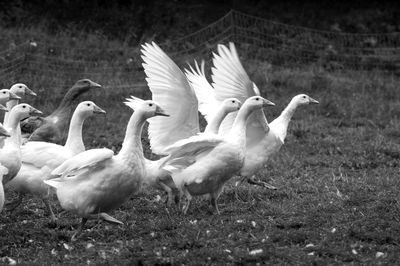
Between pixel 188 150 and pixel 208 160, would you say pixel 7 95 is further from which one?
pixel 208 160

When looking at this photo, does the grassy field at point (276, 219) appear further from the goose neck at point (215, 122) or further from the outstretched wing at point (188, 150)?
the goose neck at point (215, 122)

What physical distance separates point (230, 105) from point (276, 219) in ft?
5.44

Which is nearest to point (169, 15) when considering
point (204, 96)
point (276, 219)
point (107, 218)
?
point (204, 96)

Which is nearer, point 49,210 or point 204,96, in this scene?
point 49,210

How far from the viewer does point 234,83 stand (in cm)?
961

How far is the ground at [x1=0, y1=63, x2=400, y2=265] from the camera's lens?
6672mm

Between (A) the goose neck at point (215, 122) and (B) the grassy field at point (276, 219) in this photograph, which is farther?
(A) the goose neck at point (215, 122)

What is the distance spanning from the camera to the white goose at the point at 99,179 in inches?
292

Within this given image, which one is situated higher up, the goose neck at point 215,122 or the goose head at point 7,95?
the goose head at point 7,95

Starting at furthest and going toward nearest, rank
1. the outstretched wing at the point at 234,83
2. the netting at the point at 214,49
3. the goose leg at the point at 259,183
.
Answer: the netting at the point at 214,49, the goose leg at the point at 259,183, the outstretched wing at the point at 234,83

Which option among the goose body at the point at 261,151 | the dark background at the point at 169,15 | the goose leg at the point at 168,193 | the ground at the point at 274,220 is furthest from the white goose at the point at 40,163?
the dark background at the point at 169,15

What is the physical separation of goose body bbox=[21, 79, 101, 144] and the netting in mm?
3113

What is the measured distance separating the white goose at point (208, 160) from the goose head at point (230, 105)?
15.7 inches

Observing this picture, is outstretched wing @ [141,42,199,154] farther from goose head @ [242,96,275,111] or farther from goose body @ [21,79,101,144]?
goose body @ [21,79,101,144]
